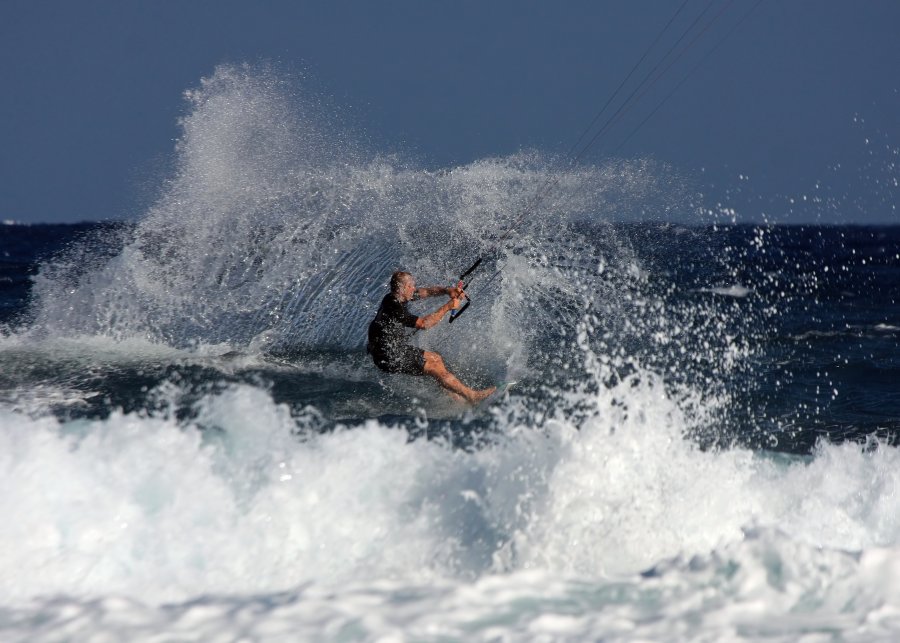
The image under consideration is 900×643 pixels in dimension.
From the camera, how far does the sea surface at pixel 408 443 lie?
4.30 meters

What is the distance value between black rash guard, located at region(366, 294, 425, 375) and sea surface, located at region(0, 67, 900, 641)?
36 centimetres

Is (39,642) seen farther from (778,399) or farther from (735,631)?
(778,399)

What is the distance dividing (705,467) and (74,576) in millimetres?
4140

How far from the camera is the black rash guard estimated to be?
8.93 m

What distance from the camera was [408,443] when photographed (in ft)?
21.3

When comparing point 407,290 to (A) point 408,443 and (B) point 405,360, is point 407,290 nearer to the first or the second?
(B) point 405,360

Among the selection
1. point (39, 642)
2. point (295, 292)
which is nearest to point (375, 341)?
point (295, 292)

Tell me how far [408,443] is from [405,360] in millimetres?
2515

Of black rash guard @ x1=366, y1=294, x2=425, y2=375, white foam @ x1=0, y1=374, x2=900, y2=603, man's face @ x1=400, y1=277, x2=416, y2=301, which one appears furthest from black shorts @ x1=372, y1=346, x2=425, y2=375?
white foam @ x1=0, y1=374, x2=900, y2=603

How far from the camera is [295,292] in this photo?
12.3m

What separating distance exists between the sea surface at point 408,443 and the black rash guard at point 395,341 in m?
0.36

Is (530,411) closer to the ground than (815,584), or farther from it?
farther from it

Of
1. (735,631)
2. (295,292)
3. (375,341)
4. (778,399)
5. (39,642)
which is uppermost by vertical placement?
(295,292)

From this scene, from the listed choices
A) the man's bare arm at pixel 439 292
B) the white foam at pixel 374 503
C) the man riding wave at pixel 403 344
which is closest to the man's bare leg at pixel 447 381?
the man riding wave at pixel 403 344
